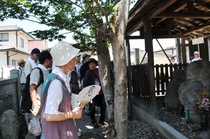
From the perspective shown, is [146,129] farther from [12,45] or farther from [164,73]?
[12,45]

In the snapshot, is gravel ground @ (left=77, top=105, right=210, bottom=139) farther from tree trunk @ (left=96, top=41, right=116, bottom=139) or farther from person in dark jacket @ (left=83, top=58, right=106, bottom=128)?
tree trunk @ (left=96, top=41, right=116, bottom=139)

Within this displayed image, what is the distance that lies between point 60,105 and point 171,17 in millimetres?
4215

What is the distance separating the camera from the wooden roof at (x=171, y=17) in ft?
16.5

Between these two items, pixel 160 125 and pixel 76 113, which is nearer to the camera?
pixel 76 113

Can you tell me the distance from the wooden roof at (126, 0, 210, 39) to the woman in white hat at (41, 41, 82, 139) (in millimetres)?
2584

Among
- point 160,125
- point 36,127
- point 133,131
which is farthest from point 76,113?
point 133,131

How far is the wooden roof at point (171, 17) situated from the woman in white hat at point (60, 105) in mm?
2584

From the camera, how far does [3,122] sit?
475 centimetres

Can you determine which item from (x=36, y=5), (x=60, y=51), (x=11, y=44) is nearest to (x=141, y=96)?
(x=36, y=5)

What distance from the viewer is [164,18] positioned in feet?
23.2

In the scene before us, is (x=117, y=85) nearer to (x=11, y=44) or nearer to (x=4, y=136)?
(x=4, y=136)

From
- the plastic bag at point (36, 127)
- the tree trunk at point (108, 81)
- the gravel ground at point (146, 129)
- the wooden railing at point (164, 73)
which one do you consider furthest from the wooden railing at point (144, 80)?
the plastic bag at point (36, 127)

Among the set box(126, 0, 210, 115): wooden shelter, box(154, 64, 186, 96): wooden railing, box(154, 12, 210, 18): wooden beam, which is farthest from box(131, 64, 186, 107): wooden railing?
box(154, 12, 210, 18): wooden beam

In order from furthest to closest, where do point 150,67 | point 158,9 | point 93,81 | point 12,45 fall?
point 12,45 < point 93,81 < point 150,67 < point 158,9
